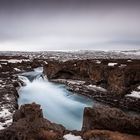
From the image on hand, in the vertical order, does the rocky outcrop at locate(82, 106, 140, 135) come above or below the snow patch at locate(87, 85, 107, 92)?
above

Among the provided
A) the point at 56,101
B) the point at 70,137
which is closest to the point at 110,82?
the point at 56,101

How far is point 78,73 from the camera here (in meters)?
46.9

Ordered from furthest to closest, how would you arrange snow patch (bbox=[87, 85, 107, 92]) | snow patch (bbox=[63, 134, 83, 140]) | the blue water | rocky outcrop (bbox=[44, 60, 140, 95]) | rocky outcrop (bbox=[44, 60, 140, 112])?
snow patch (bbox=[87, 85, 107, 92]), rocky outcrop (bbox=[44, 60, 140, 95]), rocky outcrop (bbox=[44, 60, 140, 112]), the blue water, snow patch (bbox=[63, 134, 83, 140])

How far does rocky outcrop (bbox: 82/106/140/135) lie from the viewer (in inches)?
447

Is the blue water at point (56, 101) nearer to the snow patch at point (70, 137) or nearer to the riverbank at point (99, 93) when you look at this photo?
the riverbank at point (99, 93)

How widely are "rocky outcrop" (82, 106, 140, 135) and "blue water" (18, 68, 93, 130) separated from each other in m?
8.65

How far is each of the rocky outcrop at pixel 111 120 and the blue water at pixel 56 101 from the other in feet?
28.4

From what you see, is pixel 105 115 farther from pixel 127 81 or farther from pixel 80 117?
pixel 127 81

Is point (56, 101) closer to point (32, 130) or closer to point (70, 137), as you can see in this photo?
point (70, 137)

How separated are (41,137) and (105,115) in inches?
115

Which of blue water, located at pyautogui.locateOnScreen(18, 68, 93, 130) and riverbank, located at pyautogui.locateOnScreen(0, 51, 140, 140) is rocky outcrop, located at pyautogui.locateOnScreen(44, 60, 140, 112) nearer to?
riverbank, located at pyautogui.locateOnScreen(0, 51, 140, 140)

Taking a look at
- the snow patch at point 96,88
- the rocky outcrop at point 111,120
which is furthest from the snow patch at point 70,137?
the snow patch at point 96,88

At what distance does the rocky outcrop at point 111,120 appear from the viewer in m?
11.4

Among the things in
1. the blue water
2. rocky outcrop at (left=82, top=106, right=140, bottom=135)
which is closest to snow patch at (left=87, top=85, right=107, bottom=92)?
the blue water
